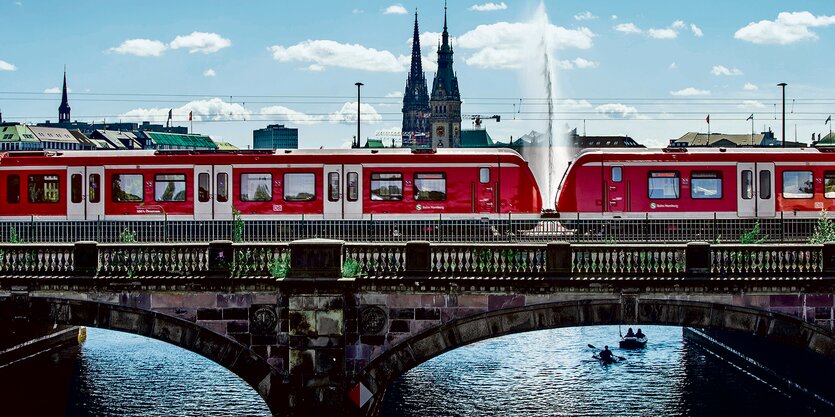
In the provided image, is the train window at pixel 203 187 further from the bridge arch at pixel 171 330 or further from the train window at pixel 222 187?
the bridge arch at pixel 171 330

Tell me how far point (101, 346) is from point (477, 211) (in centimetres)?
2007

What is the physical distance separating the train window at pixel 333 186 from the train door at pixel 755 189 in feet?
49.1

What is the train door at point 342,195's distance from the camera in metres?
38.0

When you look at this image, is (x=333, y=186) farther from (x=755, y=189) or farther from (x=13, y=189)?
(x=755, y=189)

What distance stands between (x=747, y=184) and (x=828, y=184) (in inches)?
125

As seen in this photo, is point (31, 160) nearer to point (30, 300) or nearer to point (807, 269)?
point (30, 300)

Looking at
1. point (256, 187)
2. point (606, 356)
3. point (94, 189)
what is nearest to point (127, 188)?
point (94, 189)

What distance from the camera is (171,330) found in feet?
77.7

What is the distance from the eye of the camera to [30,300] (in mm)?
23938

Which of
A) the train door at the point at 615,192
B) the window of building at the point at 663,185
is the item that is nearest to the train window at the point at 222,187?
the train door at the point at 615,192

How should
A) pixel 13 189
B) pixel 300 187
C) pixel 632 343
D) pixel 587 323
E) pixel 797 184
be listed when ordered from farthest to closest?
pixel 632 343, pixel 13 189, pixel 797 184, pixel 300 187, pixel 587 323

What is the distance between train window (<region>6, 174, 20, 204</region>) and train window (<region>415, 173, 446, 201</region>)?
50.4ft

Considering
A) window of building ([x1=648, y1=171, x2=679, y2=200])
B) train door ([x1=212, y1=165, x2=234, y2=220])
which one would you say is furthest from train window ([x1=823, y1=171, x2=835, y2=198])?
train door ([x1=212, y1=165, x2=234, y2=220])

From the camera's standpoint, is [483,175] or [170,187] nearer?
[483,175]
